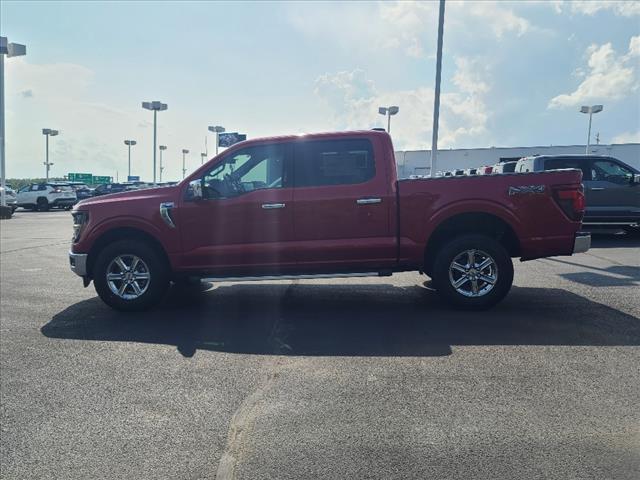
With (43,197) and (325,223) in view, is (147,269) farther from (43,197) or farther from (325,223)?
(43,197)

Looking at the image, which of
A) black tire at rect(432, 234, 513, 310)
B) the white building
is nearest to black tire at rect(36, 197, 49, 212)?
the white building

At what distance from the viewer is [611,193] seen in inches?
508

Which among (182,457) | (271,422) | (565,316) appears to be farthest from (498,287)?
(182,457)

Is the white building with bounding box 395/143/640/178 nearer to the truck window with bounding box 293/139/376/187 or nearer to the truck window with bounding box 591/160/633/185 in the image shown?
the truck window with bounding box 591/160/633/185

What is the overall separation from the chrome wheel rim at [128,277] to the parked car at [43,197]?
34.0m

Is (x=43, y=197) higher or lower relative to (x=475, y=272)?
higher

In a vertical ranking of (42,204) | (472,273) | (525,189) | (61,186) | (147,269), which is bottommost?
(42,204)

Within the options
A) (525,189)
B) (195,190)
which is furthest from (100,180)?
(525,189)

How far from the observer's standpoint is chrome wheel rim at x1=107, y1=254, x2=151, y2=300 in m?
6.93

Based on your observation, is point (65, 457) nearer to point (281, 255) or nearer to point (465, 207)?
point (281, 255)

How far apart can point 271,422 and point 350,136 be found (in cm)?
409

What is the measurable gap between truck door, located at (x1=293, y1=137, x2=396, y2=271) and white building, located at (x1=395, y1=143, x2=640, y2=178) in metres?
36.0

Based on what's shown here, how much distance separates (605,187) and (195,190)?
1045 centimetres

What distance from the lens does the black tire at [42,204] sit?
36.8 meters
